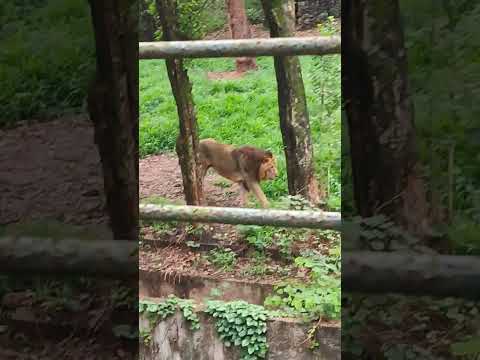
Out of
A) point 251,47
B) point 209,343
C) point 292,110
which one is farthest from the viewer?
point 209,343

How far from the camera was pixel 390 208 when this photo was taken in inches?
72.1

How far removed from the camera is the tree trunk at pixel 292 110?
2.19m

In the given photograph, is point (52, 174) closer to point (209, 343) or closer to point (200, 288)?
point (200, 288)

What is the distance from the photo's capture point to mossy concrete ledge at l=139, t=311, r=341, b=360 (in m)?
2.29

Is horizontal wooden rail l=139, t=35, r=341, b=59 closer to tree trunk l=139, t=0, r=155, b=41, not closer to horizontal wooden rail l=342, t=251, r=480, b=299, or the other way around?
tree trunk l=139, t=0, r=155, b=41

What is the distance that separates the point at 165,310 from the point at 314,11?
1285 millimetres

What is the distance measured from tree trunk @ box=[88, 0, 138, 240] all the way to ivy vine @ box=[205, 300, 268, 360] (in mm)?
553

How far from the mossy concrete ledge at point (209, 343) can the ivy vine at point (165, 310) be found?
2 centimetres

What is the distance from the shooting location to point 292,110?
2.27 m

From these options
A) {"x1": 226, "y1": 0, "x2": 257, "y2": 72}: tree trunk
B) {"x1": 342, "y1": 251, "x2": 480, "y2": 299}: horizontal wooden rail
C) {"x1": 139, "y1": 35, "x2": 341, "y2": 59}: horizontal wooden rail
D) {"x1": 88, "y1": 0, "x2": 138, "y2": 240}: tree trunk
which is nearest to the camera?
{"x1": 342, "y1": 251, "x2": 480, "y2": 299}: horizontal wooden rail

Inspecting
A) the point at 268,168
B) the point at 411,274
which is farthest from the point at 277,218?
the point at 411,274

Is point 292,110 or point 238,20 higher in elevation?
point 238,20

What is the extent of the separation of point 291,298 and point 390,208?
0.64 m

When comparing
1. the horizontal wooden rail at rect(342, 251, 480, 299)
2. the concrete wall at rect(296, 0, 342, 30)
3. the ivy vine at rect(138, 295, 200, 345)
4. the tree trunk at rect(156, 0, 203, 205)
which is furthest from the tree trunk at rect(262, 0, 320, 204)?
the ivy vine at rect(138, 295, 200, 345)
